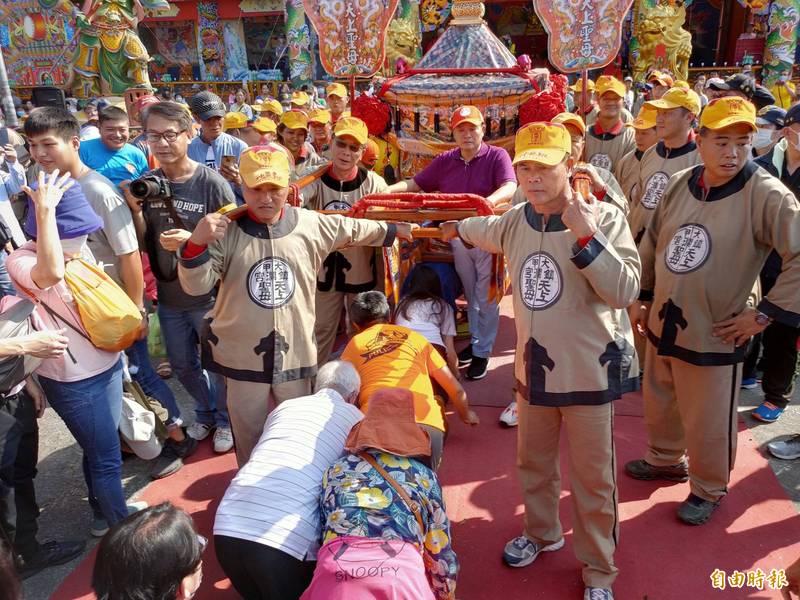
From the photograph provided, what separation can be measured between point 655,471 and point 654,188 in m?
2.00

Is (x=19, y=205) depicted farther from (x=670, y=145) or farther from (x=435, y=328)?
(x=670, y=145)

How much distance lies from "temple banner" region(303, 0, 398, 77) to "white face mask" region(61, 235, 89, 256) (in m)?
4.13

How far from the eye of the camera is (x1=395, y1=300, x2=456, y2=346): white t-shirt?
12.0 ft

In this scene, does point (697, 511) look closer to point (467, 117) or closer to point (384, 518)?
point (384, 518)

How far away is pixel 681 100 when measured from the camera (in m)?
3.94

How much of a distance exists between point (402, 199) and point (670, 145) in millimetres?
2160

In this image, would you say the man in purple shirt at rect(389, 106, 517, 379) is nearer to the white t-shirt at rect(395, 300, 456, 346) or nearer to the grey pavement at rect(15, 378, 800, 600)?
the white t-shirt at rect(395, 300, 456, 346)

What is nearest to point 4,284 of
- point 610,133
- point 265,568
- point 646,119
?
point 265,568

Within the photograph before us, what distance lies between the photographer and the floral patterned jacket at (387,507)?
6.48ft

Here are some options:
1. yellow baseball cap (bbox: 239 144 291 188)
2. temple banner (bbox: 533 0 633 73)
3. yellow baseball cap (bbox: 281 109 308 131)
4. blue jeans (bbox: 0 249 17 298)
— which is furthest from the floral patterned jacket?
temple banner (bbox: 533 0 633 73)

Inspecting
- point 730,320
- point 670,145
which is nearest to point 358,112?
point 670,145

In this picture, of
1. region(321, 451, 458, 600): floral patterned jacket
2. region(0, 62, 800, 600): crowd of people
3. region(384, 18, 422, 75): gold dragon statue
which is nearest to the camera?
region(321, 451, 458, 600): floral patterned jacket

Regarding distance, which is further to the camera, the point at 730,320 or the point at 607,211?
A: the point at 730,320

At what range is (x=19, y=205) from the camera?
3.84 meters
